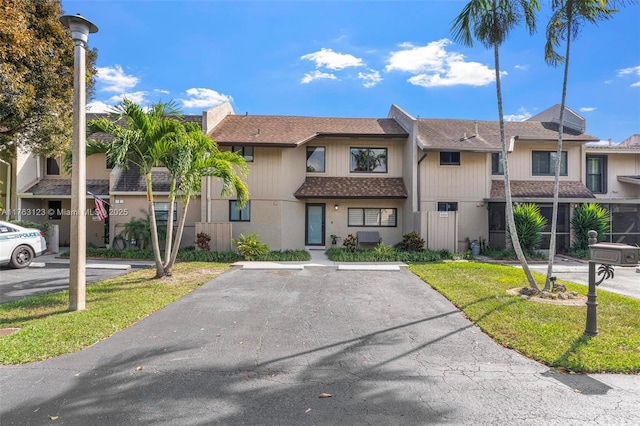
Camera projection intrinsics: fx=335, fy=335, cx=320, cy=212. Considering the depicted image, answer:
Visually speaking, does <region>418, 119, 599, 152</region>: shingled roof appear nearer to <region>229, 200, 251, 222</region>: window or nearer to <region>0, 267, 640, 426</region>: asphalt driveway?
<region>229, 200, 251, 222</region>: window

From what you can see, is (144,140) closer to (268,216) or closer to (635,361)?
(268,216)

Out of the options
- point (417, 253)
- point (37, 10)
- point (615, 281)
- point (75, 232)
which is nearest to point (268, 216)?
point (417, 253)

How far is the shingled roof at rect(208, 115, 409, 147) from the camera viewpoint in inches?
597

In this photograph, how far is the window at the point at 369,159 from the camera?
17000 mm

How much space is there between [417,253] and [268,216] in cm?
670

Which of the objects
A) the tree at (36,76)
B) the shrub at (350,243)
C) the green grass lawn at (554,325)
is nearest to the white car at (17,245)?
the tree at (36,76)

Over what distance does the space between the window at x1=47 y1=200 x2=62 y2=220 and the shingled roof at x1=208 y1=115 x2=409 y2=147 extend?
29.8 ft

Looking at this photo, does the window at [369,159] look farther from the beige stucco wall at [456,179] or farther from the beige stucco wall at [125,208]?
the beige stucco wall at [125,208]

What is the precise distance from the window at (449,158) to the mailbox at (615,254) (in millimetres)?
10824

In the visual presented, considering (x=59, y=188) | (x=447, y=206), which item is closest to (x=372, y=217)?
(x=447, y=206)

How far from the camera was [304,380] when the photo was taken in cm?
397

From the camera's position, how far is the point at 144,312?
21.4 feet

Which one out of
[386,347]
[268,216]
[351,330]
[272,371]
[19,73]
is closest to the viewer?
[272,371]

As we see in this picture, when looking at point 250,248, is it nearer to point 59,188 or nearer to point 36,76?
point 36,76
